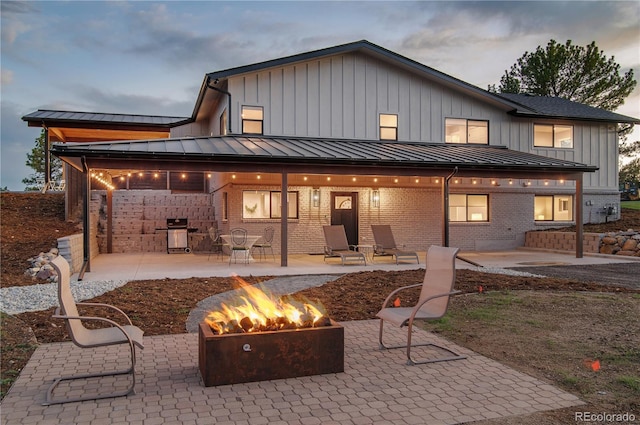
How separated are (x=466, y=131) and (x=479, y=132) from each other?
0.64 metres

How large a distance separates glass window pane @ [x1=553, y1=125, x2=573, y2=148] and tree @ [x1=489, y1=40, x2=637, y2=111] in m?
12.0

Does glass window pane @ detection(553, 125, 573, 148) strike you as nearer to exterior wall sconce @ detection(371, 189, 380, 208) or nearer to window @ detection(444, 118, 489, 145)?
window @ detection(444, 118, 489, 145)

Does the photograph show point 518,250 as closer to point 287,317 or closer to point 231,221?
point 231,221

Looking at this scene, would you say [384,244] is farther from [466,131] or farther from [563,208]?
[563,208]

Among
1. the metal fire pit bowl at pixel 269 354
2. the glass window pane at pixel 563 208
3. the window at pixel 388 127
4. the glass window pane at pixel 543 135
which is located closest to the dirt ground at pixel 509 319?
the metal fire pit bowl at pixel 269 354

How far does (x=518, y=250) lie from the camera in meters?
19.2

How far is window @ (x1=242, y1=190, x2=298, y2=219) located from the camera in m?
16.8

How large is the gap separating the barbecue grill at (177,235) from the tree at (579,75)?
25.7m

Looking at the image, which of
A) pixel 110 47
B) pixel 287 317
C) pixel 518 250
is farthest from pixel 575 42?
pixel 287 317

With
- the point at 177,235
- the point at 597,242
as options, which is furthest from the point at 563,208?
the point at 177,235

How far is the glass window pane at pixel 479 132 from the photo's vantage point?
64.0 ft

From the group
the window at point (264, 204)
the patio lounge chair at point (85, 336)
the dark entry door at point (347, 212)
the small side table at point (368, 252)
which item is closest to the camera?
the patio lounge chair at point (85, 336)

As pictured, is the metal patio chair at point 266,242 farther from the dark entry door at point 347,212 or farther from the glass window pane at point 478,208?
the glass window pane at point 478,208

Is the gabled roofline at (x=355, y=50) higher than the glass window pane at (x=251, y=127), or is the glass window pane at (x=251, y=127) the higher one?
the gabled roofline at (x=355, y=50)
